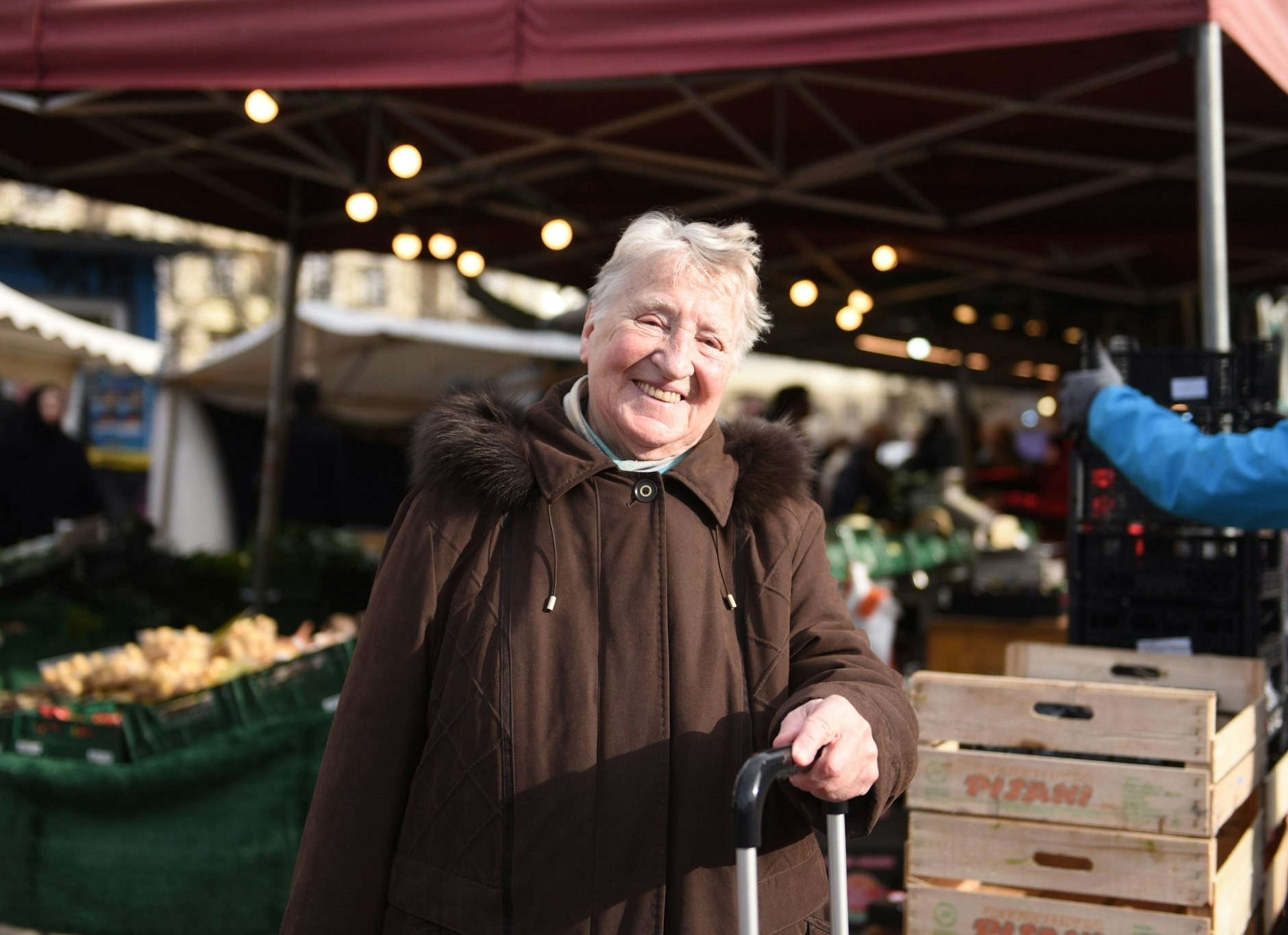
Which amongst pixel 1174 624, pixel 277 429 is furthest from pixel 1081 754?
pixel 277 429

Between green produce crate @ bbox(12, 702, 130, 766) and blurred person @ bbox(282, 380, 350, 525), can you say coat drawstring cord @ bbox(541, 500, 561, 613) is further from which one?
blurred person @ bbox(282, 380, 350, 525)

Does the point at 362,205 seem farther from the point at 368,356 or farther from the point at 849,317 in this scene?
the point at 849,317

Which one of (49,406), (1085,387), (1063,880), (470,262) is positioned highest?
(470,262)

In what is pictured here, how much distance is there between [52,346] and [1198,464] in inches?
423

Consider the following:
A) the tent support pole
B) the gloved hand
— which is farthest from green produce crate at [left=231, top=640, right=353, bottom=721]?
the tent support pole

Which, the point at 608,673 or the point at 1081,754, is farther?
the point at 1081,754

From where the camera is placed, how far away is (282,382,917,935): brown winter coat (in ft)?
6.16

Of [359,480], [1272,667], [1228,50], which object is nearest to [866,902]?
[1272,667]

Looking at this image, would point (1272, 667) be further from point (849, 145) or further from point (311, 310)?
point (311, 310)

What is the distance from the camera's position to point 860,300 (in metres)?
9.77

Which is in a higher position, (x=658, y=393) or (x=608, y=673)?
(x=658, y=393)

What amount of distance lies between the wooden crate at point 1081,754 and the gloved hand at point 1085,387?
74cm

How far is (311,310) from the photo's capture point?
1134 cm

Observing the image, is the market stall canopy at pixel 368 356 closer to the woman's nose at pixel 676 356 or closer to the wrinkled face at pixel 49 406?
the wrinkled face at pixel 49 406
